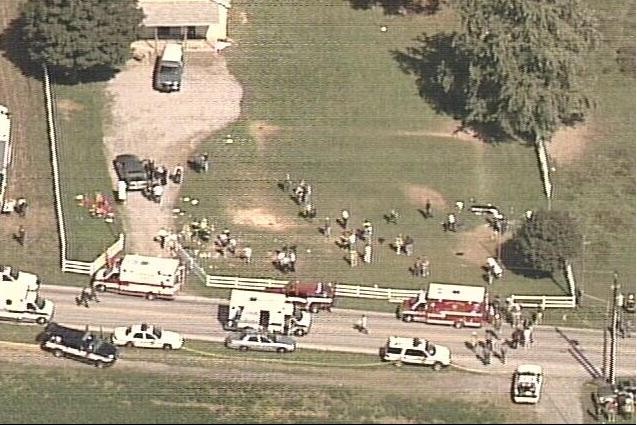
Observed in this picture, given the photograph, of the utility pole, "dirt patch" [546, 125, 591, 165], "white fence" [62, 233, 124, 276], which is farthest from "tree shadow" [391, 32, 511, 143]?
"white fence" [62, 233, 124, 276]

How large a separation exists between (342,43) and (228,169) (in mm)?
Answer: 995

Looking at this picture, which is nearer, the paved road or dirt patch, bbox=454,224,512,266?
the paved road

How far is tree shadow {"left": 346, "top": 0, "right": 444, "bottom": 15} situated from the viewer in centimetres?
700

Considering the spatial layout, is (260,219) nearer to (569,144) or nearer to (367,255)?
(367,255)

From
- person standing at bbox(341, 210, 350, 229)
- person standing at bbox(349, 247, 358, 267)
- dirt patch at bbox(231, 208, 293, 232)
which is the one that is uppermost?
person standing at bbox(341, 210, 350, 229)

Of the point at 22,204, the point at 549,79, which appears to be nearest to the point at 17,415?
the point at 22,204

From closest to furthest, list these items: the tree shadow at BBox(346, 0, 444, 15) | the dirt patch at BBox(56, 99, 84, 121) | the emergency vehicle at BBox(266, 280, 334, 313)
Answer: the emergency vehicle at BBox(266, 280, 334, 313), the dirt patch at BBox(56, 99, 84, 121), the tree shadow at BBox(346, 0, 444, 15)

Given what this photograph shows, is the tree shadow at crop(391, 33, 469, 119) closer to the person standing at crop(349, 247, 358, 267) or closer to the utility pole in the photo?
the person standing at crop(349, 247, 358, 267)

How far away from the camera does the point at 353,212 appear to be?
5.83 meters

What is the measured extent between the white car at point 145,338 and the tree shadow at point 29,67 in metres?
1.74

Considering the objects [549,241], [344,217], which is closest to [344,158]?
[344,217]

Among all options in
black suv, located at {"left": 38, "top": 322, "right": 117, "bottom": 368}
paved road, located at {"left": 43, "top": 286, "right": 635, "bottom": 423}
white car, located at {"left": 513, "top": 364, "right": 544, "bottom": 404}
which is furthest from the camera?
paved road, located at {"left": 43, "top": 286, "right": 635, "bottom": 423}

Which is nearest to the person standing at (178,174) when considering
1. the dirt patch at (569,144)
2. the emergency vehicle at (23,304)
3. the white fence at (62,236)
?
the white fence at (62,236)

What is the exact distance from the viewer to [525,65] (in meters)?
6.21
